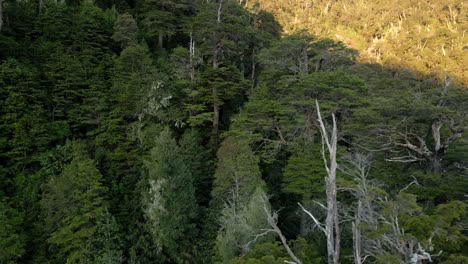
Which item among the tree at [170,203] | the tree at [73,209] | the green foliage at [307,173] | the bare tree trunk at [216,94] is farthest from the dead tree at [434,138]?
the tree at [73,209]

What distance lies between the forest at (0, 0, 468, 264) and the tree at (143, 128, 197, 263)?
0.09 meters


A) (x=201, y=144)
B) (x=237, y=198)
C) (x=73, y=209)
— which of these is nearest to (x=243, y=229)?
(x=237, y=198)

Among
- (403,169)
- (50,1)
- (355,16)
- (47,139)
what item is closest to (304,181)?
(403,169)

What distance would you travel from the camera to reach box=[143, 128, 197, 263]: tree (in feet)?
68.9

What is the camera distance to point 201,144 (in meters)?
26.7

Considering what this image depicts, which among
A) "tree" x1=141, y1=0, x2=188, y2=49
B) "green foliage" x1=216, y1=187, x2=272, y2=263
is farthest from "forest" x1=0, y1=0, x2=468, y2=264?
"tree" x1=141, y1=0, x2=188, y2=49

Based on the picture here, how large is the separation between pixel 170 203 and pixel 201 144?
21.4ft

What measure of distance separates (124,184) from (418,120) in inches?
761

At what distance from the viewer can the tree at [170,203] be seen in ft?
A: 68.9

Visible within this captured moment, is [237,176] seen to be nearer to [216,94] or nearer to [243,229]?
[243,229]

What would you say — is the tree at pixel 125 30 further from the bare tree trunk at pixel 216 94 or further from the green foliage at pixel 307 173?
the green foliage at pixel 307 173

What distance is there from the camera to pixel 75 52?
31.1 metres

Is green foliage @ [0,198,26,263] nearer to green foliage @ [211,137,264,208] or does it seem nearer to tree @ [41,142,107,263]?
tree @ [41,142,107,263]

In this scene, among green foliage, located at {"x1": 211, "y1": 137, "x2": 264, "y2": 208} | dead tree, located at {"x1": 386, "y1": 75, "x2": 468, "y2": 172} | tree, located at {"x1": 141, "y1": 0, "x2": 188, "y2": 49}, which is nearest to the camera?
dead tree, located at {"x1": 386, "y1": 75, "x2": 468, "y2": 172}
